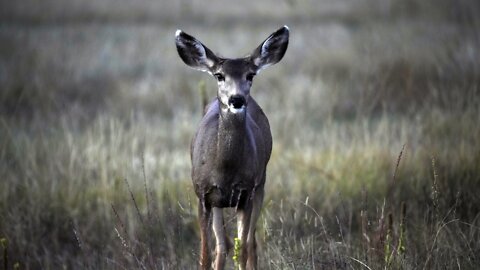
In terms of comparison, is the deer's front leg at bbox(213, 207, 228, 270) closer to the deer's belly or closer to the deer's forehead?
the deer's belly

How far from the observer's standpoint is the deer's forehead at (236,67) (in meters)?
5.07

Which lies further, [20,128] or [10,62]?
[10,62]

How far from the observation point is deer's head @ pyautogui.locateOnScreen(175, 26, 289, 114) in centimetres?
498

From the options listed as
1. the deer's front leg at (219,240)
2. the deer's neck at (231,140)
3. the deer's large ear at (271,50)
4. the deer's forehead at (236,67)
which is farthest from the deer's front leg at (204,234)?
the deer's large ear at (271,50)

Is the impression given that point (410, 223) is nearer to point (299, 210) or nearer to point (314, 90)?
point (299, 210)

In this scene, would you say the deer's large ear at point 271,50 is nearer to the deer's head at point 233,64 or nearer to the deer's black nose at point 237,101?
the deer's head at point 233,64

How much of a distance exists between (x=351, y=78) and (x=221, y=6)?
37.1ft

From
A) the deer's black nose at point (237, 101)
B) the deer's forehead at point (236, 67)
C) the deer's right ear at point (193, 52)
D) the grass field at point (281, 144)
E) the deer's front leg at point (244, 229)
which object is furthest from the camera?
the grass field at point (281, 144)

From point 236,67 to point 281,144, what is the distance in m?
3.75

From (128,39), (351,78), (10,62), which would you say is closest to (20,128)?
(10,62)

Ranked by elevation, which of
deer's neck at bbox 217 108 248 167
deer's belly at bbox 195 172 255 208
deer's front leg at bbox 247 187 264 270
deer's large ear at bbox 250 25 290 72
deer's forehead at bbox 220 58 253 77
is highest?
deer's large ear at bbox 250 25 290 72

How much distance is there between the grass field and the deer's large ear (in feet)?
3.56

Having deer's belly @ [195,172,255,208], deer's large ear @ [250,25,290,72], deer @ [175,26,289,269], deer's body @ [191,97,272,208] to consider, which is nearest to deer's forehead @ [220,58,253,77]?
deer @ [175,26,289,269]

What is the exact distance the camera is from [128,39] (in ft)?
55.7
